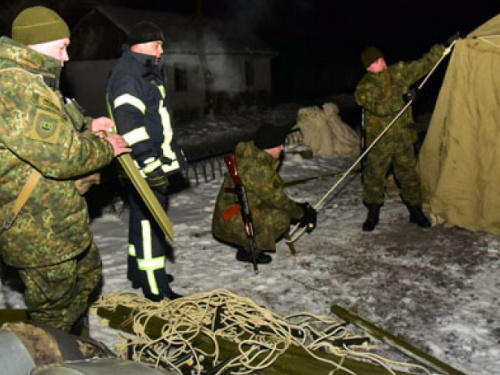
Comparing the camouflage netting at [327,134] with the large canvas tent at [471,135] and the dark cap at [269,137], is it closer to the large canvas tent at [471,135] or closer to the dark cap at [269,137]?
the large canvas tent at [471,135]

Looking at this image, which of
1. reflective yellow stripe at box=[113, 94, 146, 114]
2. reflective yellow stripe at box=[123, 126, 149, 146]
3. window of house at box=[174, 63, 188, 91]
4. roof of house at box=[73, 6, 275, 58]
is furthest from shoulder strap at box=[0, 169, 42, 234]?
window of house at box=[174, 63, 188, 91]

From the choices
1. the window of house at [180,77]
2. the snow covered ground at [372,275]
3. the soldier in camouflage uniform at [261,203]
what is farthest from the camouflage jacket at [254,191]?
the window of house at [180,77]

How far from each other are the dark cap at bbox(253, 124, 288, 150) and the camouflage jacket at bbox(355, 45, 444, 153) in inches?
61.3

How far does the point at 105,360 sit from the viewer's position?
1.85 m

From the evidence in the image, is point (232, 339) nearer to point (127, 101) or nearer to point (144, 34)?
point (127, 101)

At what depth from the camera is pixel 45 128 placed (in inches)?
99.6

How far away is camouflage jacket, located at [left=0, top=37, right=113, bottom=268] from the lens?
251cm

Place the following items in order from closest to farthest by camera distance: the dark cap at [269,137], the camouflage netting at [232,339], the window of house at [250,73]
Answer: the camouflage netting at [232,339] < the dark cap at [269,137] < the window of house at [250,73]

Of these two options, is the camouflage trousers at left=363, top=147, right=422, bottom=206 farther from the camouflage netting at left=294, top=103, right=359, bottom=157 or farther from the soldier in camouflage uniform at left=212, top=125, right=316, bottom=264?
the camouflage netting at left=294, top=103, right=359, bottom=157

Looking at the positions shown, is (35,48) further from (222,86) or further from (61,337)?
(222,86)

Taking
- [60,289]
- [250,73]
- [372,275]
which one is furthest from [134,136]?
[250,73]

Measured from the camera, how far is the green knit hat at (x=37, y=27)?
8.88 feet

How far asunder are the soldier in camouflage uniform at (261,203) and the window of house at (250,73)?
21440 millimetres

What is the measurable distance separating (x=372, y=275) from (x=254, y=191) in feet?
4.57
